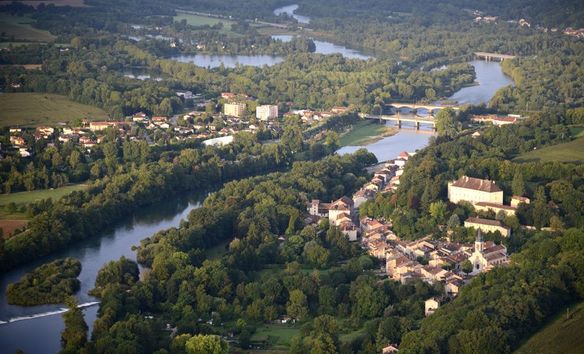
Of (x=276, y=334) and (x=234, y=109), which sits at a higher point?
(x=234, y=109)

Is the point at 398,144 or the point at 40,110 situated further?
the point at 40,110

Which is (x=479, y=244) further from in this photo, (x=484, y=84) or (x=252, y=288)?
(x=484, y=84)

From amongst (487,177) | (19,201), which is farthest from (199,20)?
(487,177)

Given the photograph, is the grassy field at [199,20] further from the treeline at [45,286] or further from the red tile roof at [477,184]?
the treeline at [45,286]

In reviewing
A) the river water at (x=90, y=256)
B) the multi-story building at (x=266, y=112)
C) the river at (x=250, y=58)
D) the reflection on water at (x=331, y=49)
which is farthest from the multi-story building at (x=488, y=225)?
the reflection on water at (x=331, y=49)

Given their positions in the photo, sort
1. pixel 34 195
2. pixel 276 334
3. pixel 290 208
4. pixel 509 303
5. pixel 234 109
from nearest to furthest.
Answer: pixel 509 303
pixel 276 334
pixel 290 208
pixel 34 195
pixel 234 109

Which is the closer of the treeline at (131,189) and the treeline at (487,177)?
the treeline at (131,189)

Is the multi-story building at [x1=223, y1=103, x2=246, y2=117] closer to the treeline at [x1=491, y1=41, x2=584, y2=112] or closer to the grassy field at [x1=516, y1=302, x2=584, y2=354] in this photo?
the treeline at [x1=491, y1=41, x2=584, y2=112]
